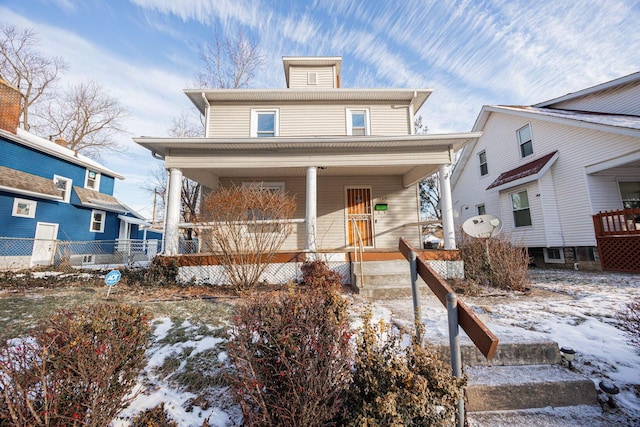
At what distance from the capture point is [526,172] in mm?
10555

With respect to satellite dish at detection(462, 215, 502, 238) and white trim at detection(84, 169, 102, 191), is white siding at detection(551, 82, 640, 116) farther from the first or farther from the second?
white trim at detection(84, 169, 102, 191)

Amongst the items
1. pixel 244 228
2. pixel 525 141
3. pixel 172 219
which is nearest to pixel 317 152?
pixel 244 228

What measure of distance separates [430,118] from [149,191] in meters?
25.8

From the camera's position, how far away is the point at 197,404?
90.6 inches

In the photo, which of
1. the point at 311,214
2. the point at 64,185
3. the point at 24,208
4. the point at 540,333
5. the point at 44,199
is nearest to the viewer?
the point at 540,333

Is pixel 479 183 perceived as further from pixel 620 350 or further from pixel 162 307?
pixel 162 307

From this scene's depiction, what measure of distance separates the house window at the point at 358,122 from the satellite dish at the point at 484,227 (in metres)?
5.05

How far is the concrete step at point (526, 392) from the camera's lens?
2.30 metres

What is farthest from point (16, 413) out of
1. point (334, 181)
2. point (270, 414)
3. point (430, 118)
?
point (430, 118)

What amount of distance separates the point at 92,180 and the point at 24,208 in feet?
14.7

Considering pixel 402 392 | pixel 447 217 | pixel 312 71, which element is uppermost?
pixel 312 71

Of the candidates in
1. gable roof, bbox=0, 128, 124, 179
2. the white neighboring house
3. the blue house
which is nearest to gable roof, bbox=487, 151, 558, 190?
the white neighboring house

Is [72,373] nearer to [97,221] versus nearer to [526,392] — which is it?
[526,392]

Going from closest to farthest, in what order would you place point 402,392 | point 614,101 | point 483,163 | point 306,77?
point 402,392, point 614,101, point 306,77, point 483,163
